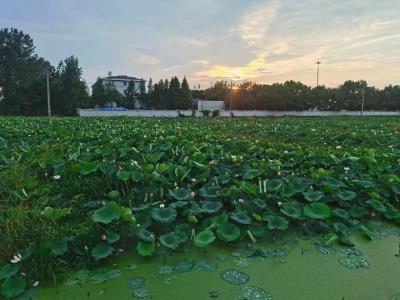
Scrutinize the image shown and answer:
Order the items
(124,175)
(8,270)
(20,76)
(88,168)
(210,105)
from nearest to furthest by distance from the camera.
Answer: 1. (8,270)
2. (124,175)
3. (88,168)
4. (20,76)
5. (210,105)

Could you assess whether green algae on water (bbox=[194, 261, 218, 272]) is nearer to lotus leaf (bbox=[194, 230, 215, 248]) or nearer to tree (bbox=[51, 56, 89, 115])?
lotus leaf (bbox=[194, 230, 215, 248])

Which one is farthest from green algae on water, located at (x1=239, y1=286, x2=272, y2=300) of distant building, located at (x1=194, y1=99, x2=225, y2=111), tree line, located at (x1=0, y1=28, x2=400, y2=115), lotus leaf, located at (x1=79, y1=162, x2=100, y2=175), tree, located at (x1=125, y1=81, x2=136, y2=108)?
tree, located at (x1=125, y1=81, x2=136, y2=108)

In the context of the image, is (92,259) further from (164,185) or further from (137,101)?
(137,101)

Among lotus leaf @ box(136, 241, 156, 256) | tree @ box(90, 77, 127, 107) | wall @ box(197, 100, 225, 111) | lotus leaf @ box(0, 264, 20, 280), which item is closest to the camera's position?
lotus leaf @ box(0, 264, 20, 280)

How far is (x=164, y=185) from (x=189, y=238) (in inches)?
41.8

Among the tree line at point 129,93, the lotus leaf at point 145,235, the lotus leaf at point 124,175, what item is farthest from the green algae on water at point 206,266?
the tree line at point 129,93

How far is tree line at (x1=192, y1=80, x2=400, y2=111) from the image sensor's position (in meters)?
52.1

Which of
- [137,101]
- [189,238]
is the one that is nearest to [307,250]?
[189,238]

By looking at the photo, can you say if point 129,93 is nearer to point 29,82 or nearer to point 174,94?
point 174,94

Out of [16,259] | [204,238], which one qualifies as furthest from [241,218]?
[16,259]

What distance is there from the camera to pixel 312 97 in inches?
2066

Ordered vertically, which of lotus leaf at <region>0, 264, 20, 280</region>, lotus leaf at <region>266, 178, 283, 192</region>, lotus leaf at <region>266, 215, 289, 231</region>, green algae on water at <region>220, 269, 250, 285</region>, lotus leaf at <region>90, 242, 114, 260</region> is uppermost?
lotus leaf at <region>266, 178, 283, 192</region>

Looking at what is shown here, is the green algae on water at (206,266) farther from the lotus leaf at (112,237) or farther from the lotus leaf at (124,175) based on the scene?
the lotus leaf at (124,175)

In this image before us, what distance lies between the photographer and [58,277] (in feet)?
7.41
